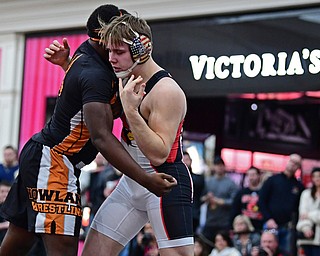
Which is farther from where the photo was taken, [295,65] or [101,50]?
[295,65]

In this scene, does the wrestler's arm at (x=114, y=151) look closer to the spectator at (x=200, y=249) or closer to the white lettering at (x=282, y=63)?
the spectator at (x=200, y=249)

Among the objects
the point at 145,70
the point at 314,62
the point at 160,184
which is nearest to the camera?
the point at 160,184

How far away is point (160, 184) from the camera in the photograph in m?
4.42

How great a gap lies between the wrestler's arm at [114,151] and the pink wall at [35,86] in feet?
25.1

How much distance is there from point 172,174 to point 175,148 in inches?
6.0

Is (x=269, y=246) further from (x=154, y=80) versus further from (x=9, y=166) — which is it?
(x=154, y=80)

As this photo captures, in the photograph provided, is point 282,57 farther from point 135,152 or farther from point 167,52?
point 135,152

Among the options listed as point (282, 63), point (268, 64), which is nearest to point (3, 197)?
point (268, 64)

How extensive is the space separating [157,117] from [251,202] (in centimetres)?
554

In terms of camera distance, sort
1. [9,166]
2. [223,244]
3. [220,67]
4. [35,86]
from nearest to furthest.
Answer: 1. [223,244]
2. [220,67]
3. [9,166]
4. [35,86]

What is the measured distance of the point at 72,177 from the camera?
489 centimetres

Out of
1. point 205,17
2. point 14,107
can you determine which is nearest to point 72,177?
point 205,17

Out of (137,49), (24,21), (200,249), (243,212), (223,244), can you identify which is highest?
(24,21)

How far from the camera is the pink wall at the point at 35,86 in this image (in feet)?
39.9
